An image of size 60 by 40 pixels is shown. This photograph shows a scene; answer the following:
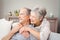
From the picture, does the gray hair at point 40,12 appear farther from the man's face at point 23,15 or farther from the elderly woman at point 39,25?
the man's face at point 23,15

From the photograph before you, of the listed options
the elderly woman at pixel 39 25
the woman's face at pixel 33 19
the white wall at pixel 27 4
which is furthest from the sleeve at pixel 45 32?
the white wall at pixel 27 4

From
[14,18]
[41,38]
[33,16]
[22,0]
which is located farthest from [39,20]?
[22,0]

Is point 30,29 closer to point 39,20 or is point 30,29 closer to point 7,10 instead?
point 39,20

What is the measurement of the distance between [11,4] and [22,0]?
0.48 m

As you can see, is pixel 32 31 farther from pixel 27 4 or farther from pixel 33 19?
pixel 27 4

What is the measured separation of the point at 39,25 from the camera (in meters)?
1.82

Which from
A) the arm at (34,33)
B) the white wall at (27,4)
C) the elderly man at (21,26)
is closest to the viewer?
the arm at (34,33)

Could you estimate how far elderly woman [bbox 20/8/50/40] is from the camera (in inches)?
67.5

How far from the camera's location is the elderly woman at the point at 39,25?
1.71m

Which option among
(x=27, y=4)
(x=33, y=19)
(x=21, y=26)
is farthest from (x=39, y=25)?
(x=27, y=4)

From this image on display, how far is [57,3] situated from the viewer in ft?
17.5

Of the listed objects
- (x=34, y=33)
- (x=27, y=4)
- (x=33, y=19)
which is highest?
(x=27, y=4)

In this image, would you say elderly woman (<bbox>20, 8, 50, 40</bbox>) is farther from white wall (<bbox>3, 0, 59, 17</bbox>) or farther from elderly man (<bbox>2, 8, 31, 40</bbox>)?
white wall (<bbox>3, 0, 59, 17</bbox>)

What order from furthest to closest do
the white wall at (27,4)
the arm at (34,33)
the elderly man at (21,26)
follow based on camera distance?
1. the white wall at (27,4)
2. the elderly man at (21,26)
3. the arm at (34,33)
